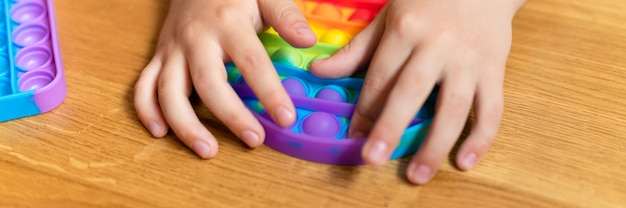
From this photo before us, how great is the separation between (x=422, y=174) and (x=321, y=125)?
93 mm

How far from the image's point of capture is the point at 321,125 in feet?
1.76

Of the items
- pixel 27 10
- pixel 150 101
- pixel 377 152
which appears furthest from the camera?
pixel 27 10

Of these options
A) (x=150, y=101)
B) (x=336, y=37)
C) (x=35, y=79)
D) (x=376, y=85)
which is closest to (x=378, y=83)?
(x=376, y=85)

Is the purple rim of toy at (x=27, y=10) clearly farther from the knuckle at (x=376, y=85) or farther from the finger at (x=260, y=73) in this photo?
the knuckle at (x=376, y=85)

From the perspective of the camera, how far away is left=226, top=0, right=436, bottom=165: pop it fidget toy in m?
0.53

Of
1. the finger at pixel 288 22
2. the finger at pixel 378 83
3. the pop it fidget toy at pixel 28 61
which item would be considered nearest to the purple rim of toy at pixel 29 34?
the pop it fidget toy at pixel 28 61

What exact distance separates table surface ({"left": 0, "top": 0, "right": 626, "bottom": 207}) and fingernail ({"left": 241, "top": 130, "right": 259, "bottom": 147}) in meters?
0.01

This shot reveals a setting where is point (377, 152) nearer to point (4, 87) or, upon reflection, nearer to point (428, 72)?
point (428, 72)

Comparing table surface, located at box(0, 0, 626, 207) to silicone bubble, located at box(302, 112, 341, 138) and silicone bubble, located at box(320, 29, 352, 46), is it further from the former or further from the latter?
silicone bubble, located at box(320, 29, 352, 46)

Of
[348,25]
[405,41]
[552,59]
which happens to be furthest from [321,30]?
[552,59]

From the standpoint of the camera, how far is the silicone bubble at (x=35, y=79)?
61cm

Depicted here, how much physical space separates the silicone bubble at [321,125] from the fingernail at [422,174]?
0.08 metres

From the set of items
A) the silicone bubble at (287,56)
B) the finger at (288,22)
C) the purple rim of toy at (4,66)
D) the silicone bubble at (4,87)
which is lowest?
the silicone bubble at (4,87)

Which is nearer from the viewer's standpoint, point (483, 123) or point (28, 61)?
point (483, 123)
